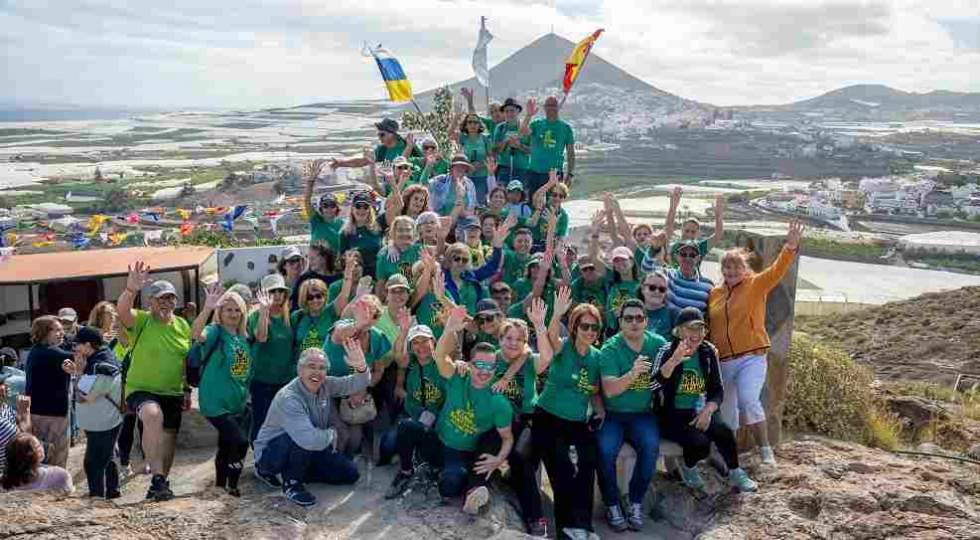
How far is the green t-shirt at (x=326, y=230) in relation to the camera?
827 centimetres

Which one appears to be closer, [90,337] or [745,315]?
[90,337]

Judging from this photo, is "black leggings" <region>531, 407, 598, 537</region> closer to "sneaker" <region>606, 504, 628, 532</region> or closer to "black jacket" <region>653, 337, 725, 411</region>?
"sneaker" <region>606, 504, 628, 532</region>

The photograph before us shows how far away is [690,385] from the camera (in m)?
5.82

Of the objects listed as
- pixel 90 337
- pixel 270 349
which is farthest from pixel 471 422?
pixel 90 337

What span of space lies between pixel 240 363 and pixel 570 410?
93.0 inches

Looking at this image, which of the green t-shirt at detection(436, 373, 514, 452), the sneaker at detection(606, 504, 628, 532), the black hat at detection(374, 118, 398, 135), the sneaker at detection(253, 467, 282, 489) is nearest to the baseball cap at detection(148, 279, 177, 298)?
the sneaker at detection(253, 467, 282, 489)

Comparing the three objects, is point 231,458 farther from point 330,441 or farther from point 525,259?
point 525,259

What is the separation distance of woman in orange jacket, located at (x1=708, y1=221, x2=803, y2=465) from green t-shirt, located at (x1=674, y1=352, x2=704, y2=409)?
1.50 feet

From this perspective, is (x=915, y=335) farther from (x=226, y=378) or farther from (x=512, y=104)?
(x=226, y=378)

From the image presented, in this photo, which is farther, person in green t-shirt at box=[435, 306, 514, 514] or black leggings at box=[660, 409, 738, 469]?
black leggings at box=[660, 409, 738, 469]

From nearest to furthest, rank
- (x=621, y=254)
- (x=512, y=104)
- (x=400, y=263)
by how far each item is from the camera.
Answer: (x=621, y=254) < (x=400, y=263) < (x=512, y=104)

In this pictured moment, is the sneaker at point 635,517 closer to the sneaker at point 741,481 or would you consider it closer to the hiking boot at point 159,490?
the sneaker at point 741,481

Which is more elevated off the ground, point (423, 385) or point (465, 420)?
point (423, 385)

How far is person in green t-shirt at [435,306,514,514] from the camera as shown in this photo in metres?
5.48
